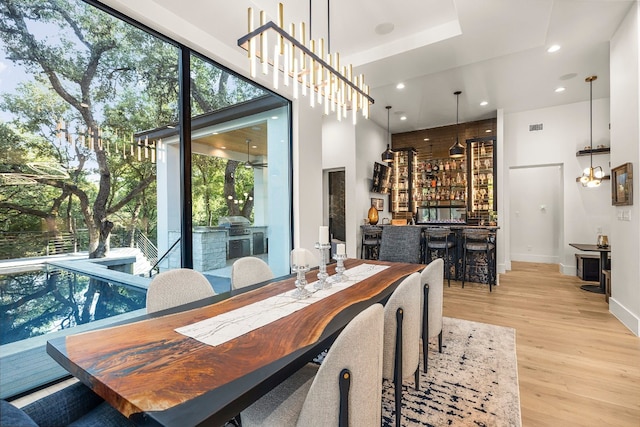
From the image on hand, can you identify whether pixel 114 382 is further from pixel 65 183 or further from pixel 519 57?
pixel 519 57

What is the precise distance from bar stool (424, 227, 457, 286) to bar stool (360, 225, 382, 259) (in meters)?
0.89

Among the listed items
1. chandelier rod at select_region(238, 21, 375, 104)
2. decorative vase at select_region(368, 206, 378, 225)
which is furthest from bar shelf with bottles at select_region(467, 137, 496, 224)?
chandelier rod at select_region(238, 21, 375, 104)

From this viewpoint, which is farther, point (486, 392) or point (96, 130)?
point (96, 130)

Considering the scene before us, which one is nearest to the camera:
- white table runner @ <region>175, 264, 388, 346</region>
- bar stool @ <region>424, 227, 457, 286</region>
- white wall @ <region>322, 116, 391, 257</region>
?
white table runner @ <region>175, 264, 388, 346</region>

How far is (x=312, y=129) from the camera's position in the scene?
455cm

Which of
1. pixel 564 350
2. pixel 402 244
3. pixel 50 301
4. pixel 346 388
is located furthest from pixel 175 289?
pixel 564 350

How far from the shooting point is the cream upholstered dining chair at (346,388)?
3.20 feet

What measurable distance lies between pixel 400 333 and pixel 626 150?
11.6ft

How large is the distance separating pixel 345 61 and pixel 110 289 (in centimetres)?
373

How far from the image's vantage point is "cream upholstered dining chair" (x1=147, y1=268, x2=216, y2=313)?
1.69 m

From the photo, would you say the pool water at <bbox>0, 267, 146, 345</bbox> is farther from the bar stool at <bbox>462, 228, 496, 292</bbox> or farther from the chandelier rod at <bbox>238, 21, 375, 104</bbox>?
the bar stool at <bbox>462, 228, 496, 292</bbox>

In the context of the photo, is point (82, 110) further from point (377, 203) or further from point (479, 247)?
point (377, 203)

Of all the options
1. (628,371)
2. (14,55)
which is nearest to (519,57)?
(628,371)

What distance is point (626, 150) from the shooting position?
3182 millimetres
